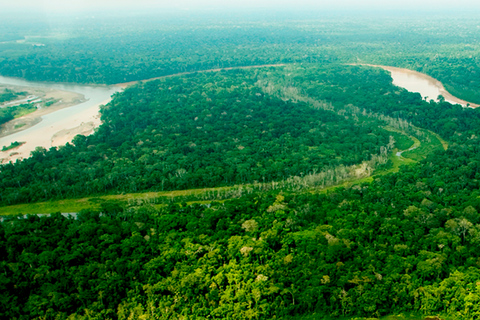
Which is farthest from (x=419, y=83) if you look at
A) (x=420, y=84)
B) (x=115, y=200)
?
(x=115, y=200)

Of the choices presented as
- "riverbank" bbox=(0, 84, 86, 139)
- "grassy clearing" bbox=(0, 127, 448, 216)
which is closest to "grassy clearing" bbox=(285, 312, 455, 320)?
"grassy clearing" bbox=(0, 127, 448, 216)

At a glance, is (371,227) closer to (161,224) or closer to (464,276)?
(464,276)

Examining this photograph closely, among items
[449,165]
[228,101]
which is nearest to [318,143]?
[449,165]

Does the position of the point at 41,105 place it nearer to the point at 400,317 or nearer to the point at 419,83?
the point at 400,317

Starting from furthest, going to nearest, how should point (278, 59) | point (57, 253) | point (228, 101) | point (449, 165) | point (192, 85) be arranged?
point (278, 59) → point (192, 85) → point (228, 101) → point (449, 165) → point (57, 253)

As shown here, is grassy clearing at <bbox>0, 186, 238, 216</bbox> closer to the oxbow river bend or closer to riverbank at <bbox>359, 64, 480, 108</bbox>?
the oxbow river bend

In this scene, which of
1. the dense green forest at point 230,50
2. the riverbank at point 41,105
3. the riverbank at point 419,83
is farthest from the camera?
the dense green forest at point 230,50

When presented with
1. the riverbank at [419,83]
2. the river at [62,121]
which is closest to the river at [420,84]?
the riverbank at [419,83]

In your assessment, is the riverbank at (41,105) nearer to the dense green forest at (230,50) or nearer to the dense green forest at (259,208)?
the dense green forest at (230,50)
